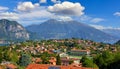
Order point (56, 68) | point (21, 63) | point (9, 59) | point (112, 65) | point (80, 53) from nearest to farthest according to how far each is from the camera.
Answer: point (56, 68) < point (112, 65) < point (21, 63) < point (9, 59) < point (80, 53)

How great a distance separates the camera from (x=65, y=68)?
43812 mm

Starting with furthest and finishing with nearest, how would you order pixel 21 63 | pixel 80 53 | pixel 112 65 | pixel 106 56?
pixel 80 53 → pixel 21 63 → pixel 106 56 → pixel 112 65

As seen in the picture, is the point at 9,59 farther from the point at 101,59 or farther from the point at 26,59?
the point at 101,59

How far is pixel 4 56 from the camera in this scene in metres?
89.2

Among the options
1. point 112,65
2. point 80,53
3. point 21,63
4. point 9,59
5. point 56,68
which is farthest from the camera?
point 80,53

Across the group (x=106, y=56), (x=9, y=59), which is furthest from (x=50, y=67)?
(x=9, y=59)

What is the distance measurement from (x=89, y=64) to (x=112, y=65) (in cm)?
1526

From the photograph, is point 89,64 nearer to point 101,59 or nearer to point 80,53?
point 101,59

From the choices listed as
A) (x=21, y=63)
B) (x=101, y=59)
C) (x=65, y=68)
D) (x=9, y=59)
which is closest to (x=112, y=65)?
(x=65, y=68)

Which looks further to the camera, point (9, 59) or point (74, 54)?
point (74, 54)

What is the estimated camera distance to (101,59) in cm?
6425

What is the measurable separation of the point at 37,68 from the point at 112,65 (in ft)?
40.2

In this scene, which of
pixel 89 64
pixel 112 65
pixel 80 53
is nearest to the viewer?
pixel 112 65

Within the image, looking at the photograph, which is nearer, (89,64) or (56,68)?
(56,68)
